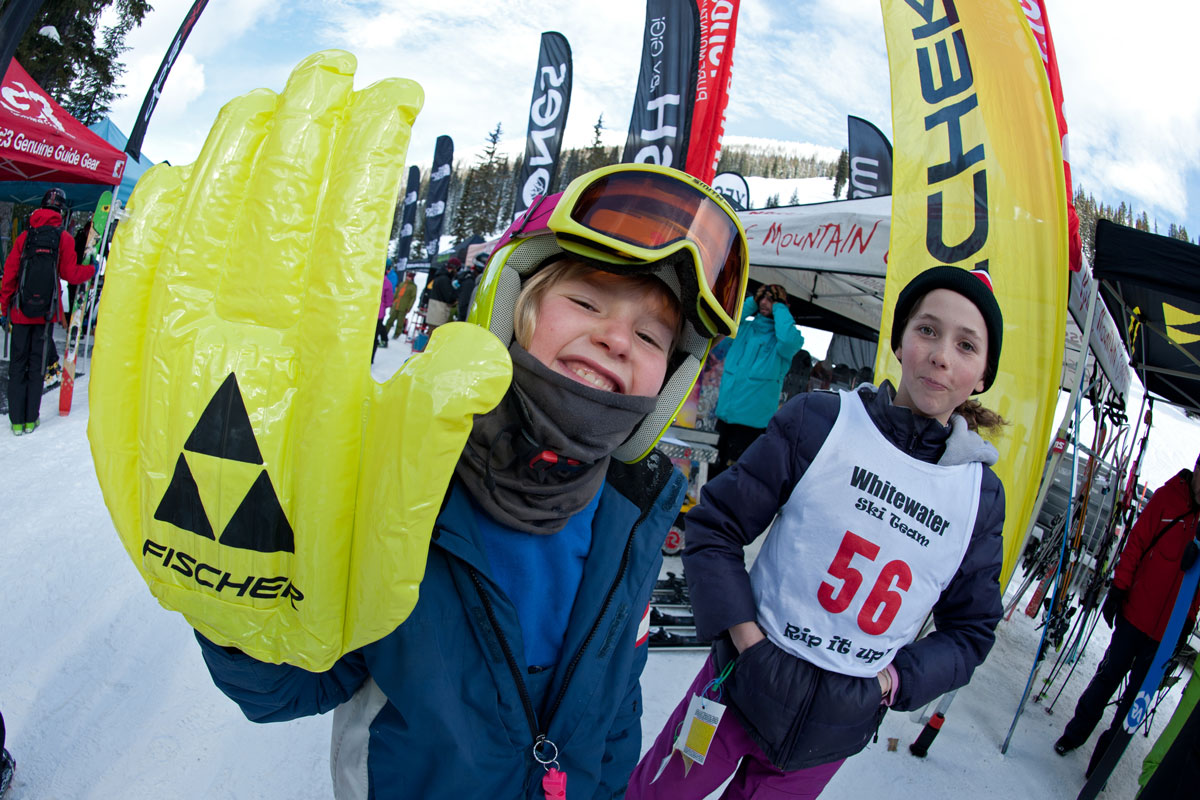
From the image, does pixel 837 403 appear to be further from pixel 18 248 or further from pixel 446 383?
pixel 18 248

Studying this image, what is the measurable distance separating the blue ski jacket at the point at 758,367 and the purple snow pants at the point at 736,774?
375 cm

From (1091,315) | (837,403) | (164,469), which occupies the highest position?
(1091,315)

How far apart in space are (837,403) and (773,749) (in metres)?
0.95

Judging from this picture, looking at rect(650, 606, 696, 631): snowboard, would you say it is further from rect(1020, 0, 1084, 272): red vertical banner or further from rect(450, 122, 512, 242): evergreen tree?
rect(450, 122, 512, 242): evergreen tree

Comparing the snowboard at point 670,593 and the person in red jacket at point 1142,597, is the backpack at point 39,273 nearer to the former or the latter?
the snowboard at point 670,593

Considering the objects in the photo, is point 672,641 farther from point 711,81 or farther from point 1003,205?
point 711,81

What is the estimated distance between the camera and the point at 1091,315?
9.42 ft

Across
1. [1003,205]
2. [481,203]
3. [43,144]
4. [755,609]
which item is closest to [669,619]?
[755,609]

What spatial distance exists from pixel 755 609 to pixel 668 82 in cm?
520

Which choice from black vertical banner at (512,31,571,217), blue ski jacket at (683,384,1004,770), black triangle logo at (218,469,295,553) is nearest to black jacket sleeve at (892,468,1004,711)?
blue ski jacket at (683,384,1004,770)

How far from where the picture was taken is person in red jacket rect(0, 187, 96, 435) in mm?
4699

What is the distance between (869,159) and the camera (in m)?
10.1


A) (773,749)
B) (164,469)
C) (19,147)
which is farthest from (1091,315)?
(19,147)

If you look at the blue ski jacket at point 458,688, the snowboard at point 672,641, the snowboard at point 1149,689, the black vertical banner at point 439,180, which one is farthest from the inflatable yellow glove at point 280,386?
the black vertical banner at point 439,180
